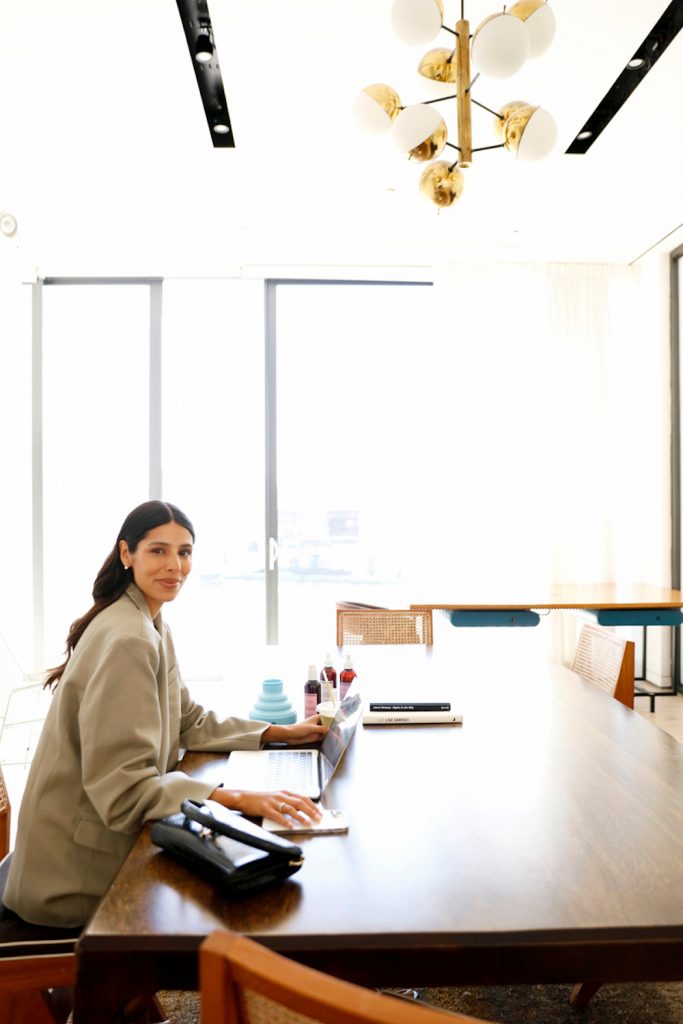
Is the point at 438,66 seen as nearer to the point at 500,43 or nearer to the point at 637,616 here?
the point at 500,43

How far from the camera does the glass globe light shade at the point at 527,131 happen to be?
6.38ft

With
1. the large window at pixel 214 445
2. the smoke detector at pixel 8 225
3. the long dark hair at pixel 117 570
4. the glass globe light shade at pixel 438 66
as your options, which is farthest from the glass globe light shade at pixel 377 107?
the large window at pixel 214 445

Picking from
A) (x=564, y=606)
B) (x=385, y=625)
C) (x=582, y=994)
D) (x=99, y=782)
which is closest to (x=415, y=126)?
(x=99, y=782)

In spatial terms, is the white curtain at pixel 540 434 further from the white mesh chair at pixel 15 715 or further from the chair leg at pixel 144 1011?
the chair leg at pixel 144 1011

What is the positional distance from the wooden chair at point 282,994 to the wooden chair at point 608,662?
6.04 feet

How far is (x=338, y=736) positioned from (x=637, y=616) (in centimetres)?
283

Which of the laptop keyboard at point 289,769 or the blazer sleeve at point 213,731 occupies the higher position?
the blazer sleeve at point 213,731

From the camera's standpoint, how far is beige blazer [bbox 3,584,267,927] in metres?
1.28

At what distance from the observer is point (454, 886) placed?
3.45ft

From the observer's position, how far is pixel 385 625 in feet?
11.1

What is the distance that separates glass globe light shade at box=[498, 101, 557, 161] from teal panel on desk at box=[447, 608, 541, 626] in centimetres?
237

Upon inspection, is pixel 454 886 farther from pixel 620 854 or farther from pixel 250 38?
pixel 250 38

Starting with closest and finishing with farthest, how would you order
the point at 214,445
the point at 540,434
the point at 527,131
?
the point at 527,131 → the point at 540,434 → the point at 214,445

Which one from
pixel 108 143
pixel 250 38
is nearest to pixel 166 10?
pixel 250 38
